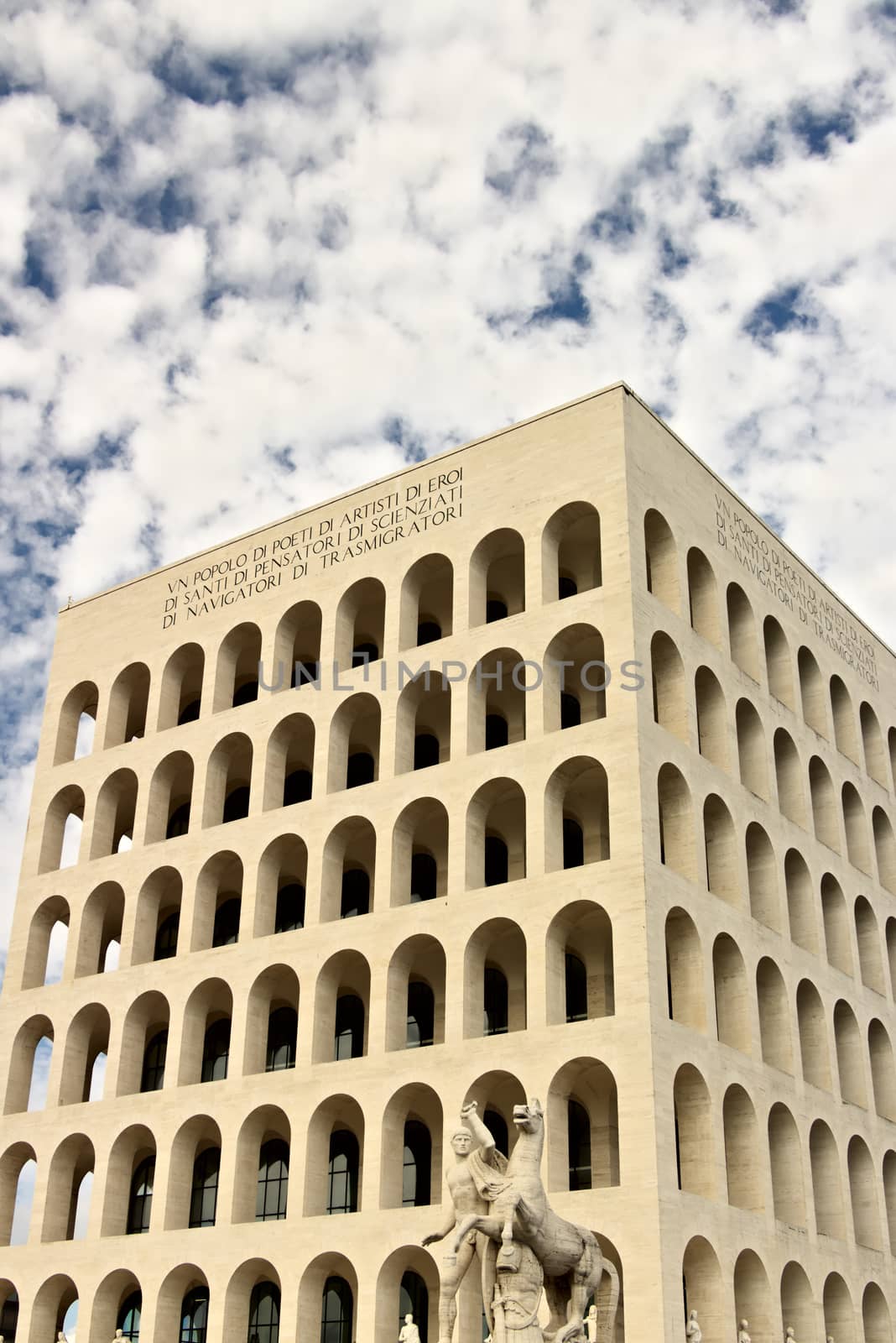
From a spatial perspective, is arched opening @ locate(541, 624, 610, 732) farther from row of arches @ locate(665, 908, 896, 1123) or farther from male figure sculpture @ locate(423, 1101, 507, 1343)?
male figure sculpture @ locate(423, 1101, 507, 1343)

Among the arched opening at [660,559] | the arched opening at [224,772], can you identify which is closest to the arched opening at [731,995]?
the arched opening at [660,559]

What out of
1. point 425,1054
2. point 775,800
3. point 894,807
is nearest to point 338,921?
point 425,1054

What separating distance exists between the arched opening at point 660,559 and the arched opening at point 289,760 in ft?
33.3

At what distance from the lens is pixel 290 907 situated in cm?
4644

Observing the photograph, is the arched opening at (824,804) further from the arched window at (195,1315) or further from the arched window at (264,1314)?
the arched window at (195,1315)

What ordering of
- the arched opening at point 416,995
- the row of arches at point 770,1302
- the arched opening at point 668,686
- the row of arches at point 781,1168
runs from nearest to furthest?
the row of arches at point 770,1302
the row of arches at point 781,1168
the arched opening at point 416,995
the arched opening at point 668,686

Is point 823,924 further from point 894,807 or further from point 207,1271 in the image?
point 207,1271

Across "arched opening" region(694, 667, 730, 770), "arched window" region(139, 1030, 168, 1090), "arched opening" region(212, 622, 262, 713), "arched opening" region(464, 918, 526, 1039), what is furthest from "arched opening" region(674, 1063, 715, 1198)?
"arched opening" region(212, 622, 262, 713)

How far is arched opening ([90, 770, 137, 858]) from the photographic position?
4759 centimetres

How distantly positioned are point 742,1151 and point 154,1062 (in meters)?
17.9

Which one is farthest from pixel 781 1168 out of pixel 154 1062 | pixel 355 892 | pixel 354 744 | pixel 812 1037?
pixel 154 1062

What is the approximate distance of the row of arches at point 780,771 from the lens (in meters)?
39.8

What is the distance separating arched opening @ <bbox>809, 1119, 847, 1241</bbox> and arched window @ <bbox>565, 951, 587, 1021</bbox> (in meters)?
6.37

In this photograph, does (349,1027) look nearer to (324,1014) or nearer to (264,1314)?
(324,1014)
